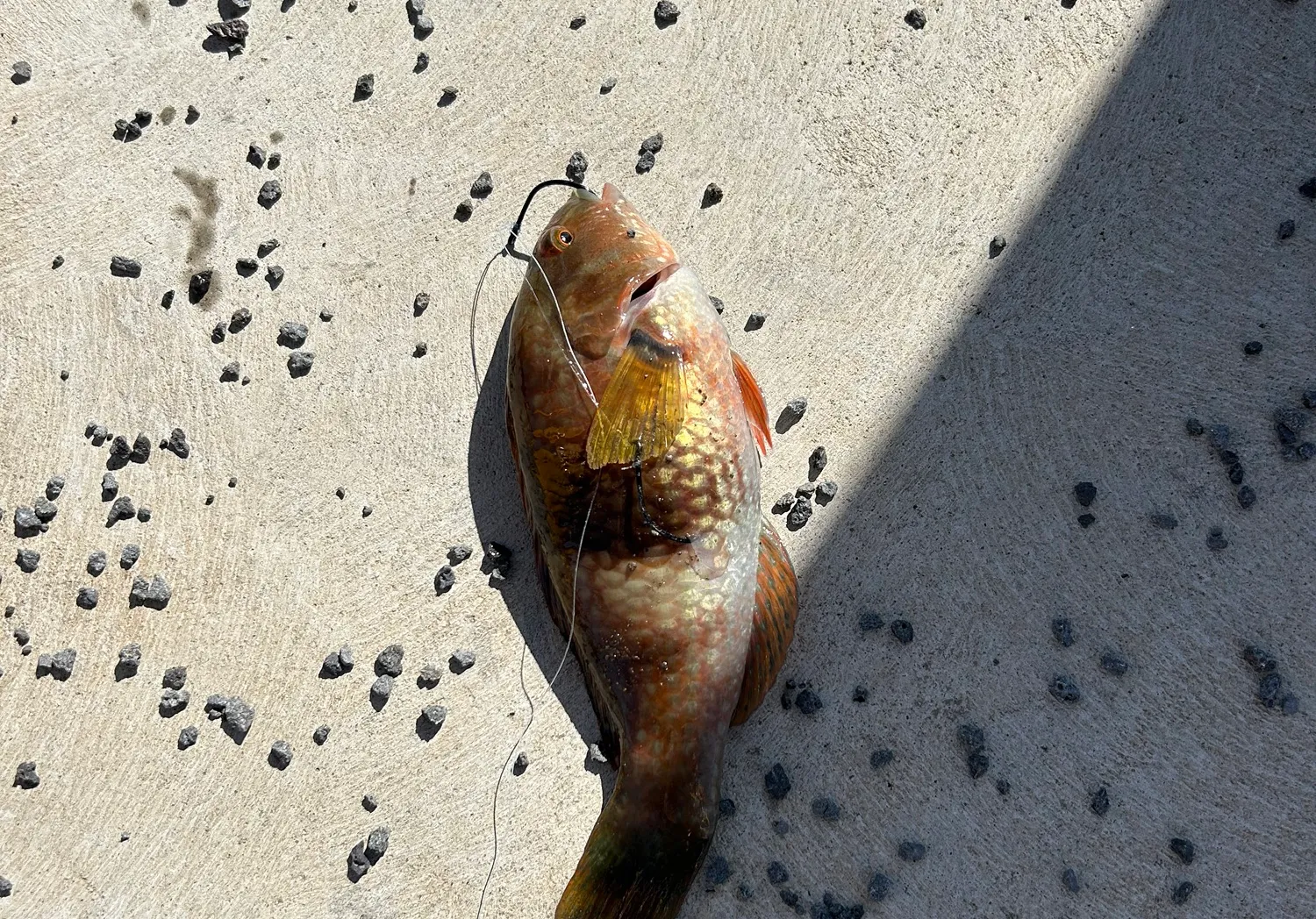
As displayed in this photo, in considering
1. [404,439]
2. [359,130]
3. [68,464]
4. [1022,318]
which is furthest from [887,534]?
[68,464]

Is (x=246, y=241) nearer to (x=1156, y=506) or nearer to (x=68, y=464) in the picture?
(x=68, y=464)

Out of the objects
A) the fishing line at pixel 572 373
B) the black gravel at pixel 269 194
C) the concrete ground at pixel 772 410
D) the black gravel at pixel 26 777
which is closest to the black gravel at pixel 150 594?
the concrete ground at pixel 772 410

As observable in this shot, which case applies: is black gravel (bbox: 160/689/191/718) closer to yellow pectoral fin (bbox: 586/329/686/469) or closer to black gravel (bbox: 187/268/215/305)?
black gravel (bbox: 187/268/215/305)

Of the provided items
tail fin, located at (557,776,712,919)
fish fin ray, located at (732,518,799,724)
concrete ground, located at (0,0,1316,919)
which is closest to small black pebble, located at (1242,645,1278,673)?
concrete ground, located at (0,0,1316,919)

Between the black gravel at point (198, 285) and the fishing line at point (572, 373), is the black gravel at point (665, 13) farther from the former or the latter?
the black gravel at point (198, 285)

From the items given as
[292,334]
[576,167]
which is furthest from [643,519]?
[292,334]

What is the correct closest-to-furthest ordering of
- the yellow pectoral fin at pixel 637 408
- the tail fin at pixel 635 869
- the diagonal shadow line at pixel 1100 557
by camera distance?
1. the yellow pectoral fin at pixel 637 408
2. the tail fin at pixel 635 869
3. the diagonal shadow line at pixel 1100 557

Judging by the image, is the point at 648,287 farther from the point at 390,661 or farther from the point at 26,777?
the point at 26,777
